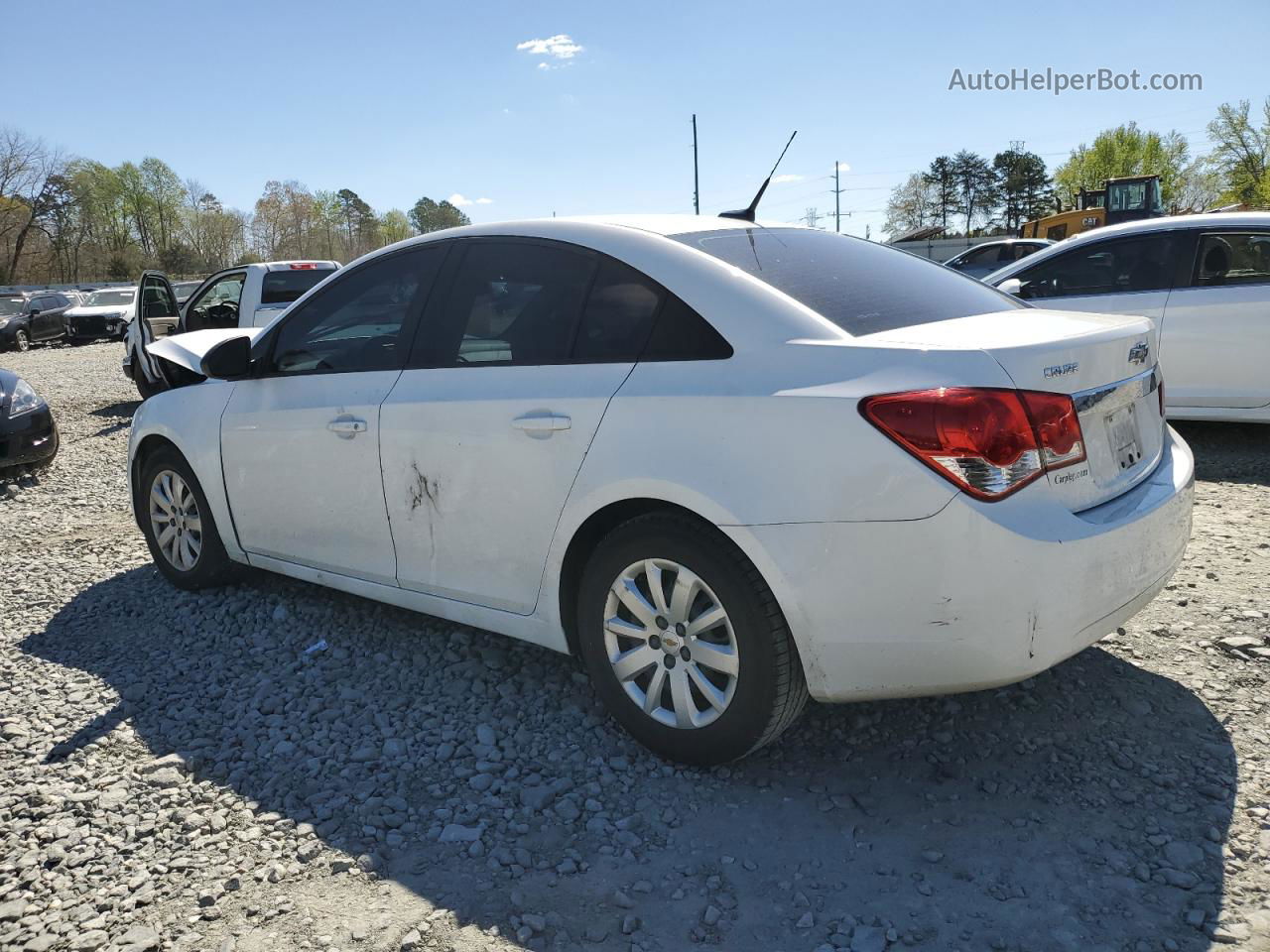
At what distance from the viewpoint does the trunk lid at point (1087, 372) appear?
2506 mm

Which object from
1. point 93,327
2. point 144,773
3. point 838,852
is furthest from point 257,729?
point 93,327

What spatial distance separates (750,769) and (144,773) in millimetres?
1940

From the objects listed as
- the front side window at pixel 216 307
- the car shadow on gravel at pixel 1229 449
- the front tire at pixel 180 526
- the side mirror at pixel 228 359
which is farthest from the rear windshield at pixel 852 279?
the front side window at pixel 216 307

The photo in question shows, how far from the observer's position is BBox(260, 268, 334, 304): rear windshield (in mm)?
10828

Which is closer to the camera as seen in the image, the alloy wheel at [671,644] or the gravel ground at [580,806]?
the gravel ground at [580,806]

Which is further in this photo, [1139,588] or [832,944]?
[1139,588]

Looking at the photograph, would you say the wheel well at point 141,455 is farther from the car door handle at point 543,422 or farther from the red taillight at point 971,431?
the red taillight at point 971,431

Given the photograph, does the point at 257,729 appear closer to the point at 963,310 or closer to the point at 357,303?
the point at 357,303

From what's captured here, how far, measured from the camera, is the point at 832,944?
7.28 feet

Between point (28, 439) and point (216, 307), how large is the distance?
4.40 meters

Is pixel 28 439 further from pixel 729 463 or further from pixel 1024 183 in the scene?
pixel 1024 183

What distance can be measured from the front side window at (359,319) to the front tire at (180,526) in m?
0.93

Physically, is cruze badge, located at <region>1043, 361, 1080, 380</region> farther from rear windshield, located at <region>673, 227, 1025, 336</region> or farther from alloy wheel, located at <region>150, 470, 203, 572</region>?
alloy wheel, located at <region>150, 470, 203, 572</region>

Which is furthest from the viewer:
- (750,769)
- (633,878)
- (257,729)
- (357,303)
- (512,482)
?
(357,303)
